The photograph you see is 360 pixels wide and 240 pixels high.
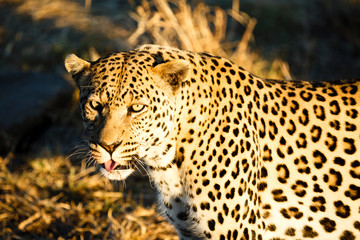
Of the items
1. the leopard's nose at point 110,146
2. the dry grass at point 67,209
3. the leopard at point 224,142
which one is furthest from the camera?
the dry grass at point 67,209

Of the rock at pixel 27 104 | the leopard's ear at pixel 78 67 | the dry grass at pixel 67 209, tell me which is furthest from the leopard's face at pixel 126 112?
the rock at pixel 27 104

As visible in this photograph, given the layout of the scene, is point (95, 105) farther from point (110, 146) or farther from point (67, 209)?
point (67, 209)

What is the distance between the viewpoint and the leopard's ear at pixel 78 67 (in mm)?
4305

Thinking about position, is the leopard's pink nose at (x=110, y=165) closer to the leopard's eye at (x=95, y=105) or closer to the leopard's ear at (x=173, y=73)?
the leopard's eye at (x=95, y=105)

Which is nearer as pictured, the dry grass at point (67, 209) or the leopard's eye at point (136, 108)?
the leopard's eye at point (136, 108)

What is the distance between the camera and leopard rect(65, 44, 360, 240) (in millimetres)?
4000

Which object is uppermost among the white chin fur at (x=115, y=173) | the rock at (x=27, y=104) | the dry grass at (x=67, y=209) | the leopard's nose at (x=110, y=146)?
the leopard's nose at (x=110, y=146)

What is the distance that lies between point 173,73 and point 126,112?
0.49 m

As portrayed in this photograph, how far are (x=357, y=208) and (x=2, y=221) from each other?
428cm

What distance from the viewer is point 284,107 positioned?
441cm

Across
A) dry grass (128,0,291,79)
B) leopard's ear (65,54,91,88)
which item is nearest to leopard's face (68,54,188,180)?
leopard's ear (65,54,91,88)

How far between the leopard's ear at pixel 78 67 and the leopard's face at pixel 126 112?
0.15 metres

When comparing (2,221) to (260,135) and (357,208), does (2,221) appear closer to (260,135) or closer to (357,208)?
(260,135)

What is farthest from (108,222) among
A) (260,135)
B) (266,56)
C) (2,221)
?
(266,56)
